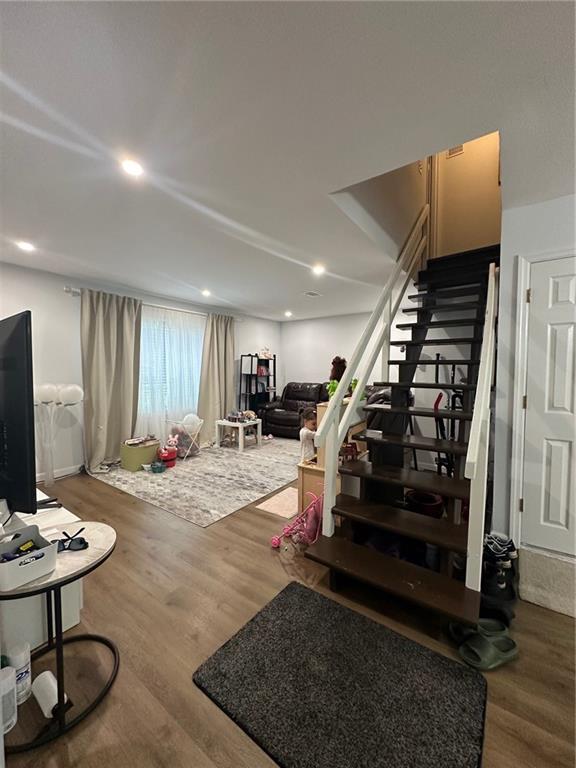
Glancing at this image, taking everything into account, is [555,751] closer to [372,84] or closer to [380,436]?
[380,436]

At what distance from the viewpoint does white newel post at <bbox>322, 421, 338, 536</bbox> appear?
6.53ft

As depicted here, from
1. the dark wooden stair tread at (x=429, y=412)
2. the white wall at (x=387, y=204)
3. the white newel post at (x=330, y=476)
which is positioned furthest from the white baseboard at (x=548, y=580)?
the white wall at (x=387, y=204)

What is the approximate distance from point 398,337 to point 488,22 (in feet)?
16.0

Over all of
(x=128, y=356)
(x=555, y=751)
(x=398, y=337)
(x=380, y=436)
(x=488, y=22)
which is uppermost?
(x=488, y=22)

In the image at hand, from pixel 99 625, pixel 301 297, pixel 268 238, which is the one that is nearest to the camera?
pixel 99 625

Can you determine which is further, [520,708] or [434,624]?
[434,624]

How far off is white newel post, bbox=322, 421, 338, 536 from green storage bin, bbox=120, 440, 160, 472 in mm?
2951

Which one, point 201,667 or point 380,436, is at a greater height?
point 380,436

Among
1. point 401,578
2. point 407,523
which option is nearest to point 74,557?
point 401,578

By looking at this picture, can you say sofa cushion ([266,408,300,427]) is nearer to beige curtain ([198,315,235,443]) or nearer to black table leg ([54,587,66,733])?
beige curtain ([198,315,235,443])

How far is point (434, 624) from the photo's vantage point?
165 cm

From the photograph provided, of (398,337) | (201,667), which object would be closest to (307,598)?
(201,667)

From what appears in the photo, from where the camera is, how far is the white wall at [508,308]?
186cm

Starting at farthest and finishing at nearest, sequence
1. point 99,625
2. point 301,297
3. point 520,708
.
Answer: point 301,297 → point 99,625 → point 520,708
